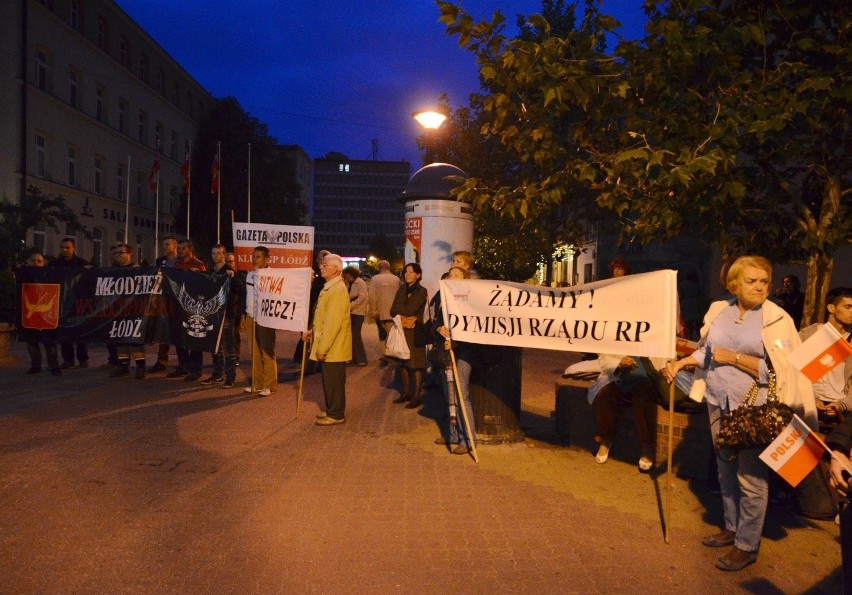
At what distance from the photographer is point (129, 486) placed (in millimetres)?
5523

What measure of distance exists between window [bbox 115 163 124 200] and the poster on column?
93.2 ft

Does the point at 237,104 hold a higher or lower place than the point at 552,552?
higher

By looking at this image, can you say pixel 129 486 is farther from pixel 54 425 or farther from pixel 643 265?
pixel 643 265

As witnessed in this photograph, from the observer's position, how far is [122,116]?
1518 inches

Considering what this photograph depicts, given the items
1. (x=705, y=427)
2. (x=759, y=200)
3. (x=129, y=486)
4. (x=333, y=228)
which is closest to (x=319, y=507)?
(x=129, y=486)

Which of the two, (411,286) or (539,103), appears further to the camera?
(411,286)

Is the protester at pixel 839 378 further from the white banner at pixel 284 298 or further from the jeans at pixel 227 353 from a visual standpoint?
the jeans at pixel 227 353

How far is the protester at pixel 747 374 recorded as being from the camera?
4.03m

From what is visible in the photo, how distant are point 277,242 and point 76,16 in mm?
26278

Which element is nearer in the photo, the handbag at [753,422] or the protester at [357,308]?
the handbag at [753,422]

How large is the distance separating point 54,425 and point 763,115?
725cm

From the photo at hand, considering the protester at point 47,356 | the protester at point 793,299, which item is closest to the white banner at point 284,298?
the protester at point 47,356

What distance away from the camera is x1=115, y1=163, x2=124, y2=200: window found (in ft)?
124

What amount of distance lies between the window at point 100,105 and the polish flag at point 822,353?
37351 millimetres
